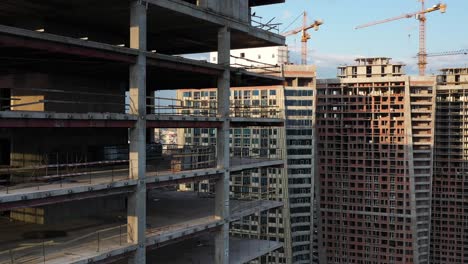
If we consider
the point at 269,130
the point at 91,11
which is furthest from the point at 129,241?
the point at 269,130

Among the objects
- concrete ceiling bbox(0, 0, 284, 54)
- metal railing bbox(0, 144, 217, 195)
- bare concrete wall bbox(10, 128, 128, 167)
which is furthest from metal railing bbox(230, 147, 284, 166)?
bare concrete wall bbox(10, 128, 128, 167)

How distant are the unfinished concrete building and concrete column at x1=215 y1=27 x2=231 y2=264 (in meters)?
0.06

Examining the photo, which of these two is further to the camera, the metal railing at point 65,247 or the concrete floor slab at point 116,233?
the concrete floor slab at point 116,233

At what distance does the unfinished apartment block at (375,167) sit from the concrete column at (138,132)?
62.8 metres

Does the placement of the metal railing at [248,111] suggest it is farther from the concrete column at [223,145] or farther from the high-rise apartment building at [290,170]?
the high-rise apartment building at [290,170]

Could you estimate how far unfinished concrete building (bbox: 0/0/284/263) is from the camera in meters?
18.0

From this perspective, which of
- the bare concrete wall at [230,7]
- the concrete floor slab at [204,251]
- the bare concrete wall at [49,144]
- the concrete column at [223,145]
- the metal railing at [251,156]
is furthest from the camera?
the metal railing at [251,156]

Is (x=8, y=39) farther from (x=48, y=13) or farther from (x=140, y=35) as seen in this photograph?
(x=48, y=13)

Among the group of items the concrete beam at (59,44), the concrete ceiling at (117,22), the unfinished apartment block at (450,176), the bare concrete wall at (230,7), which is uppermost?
the bare concrete wall at (230,7)

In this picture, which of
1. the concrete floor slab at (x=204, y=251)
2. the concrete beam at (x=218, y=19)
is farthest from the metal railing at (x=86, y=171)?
the concrete beam at (x=218, y=19)

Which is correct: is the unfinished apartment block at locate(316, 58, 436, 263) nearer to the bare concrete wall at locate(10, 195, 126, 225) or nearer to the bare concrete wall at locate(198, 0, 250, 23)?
the bare concrete wall at locate(198, 0, 250, 23)

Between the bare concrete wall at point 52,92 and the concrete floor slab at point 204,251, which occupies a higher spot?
the bare concrete wall at point 52,92

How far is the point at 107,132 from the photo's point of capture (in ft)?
91.3

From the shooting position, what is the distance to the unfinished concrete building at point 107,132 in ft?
59.1
